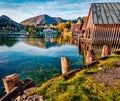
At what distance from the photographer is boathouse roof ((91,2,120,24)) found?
94.9 feet

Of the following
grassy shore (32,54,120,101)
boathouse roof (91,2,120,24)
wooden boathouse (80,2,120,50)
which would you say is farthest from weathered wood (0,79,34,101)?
boathouse roof (91,2,120,24)

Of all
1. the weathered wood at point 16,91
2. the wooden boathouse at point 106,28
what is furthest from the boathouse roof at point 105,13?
the weathered wood at point 16,91

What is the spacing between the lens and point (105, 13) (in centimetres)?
3048

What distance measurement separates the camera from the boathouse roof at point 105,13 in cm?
2894

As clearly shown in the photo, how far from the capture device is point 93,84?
850 cm

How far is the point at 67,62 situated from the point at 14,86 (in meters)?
4.02

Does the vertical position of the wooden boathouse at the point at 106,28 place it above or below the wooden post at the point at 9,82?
above

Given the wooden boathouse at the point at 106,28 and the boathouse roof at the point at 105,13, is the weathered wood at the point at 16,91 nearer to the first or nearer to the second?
the wooden boathouse at the point at 106,28

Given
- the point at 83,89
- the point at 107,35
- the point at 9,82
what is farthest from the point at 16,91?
the point at 107,35

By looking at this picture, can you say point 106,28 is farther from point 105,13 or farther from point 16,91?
point 16,91

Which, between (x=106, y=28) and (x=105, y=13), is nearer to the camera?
(x=106, y=28)

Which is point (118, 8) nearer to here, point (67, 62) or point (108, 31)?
point (108, 31)

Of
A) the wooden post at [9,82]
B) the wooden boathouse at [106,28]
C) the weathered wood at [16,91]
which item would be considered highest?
the wooden boathouse at [106,28]

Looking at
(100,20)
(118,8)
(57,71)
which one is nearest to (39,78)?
(57,71)
